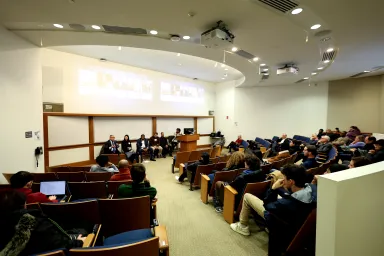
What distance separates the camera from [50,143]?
19.7ft

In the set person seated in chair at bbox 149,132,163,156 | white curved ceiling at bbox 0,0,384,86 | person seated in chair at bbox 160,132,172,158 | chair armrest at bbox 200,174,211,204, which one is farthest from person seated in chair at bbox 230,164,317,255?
person seated in chair at bbox 160,132,172,158

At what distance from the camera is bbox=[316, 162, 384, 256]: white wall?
55.9 inches

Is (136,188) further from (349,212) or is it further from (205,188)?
(349,212)

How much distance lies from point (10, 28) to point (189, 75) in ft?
22.1

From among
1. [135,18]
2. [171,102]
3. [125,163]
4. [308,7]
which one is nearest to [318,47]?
[308,7]

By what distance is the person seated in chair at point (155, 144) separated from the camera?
8023 millimetres

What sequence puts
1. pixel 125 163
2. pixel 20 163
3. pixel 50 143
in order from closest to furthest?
pixel 125 163, pixel 20 163, pixel 50 143

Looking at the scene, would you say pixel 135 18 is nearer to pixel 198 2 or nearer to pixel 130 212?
pixel 198 2

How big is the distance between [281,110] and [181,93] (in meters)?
5.24

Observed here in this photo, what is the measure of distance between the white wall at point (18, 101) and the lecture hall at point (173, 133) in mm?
27

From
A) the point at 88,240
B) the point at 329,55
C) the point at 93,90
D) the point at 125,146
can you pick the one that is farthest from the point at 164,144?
the point at 88,240

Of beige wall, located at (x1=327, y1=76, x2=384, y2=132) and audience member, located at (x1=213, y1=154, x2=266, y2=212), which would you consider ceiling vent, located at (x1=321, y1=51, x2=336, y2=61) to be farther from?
beige wall, located at (x1=327, y1=76, x2=384, y2=132)

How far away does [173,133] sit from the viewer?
9.59m

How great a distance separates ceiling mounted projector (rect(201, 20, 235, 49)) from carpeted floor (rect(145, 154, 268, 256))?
9.91 feet
